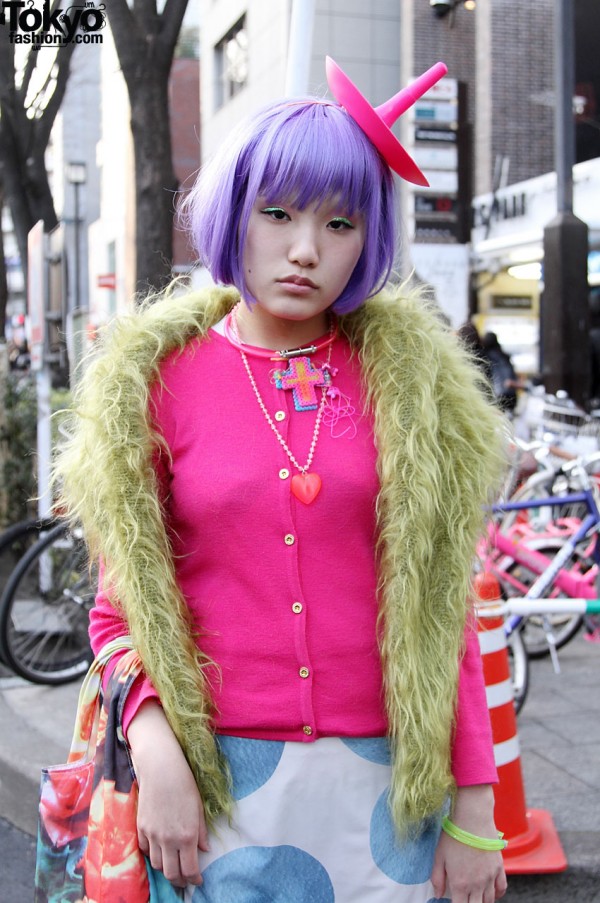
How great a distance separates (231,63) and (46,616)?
18271 mm

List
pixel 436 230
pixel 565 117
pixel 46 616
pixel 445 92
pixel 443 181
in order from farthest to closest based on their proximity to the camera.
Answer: pixel 445 92
pixel 436 230
pixel 443 181
pixel 565 117
pixel 46 616

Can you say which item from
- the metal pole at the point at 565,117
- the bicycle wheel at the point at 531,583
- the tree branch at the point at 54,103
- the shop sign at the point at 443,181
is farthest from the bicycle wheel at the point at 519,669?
the tree branch at the point at 54,103

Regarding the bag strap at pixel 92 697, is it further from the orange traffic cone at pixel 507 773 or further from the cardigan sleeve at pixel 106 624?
the orange traffic cone at pixel 507 773

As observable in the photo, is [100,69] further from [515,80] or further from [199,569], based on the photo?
[199,569]

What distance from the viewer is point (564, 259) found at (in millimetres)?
7289

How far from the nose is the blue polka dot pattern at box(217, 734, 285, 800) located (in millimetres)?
695

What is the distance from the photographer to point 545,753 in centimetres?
400

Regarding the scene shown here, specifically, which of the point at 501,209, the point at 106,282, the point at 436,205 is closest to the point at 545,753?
the point at 436,205

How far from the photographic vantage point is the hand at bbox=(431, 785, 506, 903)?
1.45 meters

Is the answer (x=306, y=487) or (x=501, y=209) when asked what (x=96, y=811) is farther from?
(x=501, y=209)

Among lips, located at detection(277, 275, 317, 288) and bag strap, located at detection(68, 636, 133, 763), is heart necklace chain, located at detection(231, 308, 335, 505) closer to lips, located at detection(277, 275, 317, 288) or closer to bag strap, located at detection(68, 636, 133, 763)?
lips, located at detection(277, 275, 317, 288)

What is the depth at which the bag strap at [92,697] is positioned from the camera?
1485mm

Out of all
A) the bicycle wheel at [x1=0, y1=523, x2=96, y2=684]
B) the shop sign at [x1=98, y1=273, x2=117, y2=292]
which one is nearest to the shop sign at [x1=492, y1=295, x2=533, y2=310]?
the shop sign at [x1=98, y1=273, x2=117, y2=292]

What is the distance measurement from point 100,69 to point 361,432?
2945cm
